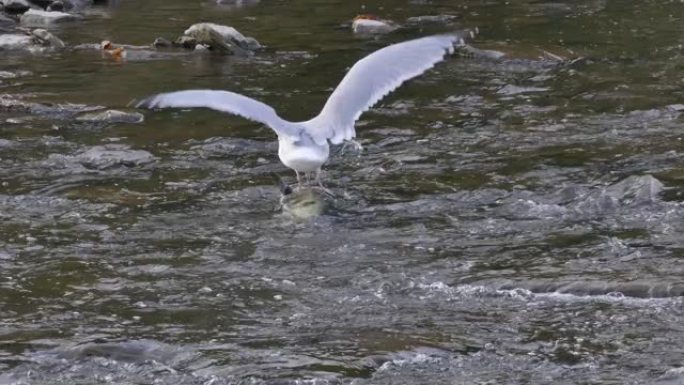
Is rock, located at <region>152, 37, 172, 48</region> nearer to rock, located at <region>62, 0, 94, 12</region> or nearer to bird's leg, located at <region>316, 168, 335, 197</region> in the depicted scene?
rock, located at <region>62, 0, 94, 12</region>

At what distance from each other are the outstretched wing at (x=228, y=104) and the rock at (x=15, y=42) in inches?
266

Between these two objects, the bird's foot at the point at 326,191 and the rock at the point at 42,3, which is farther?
the rock at the point at 42,3

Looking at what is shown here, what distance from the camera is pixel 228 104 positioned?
7898 mm

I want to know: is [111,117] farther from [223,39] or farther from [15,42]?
[15,42]

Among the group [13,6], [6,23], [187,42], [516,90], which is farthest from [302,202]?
[13,6]

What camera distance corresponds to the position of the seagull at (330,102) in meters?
7.77

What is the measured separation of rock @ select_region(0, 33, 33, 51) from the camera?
14242 millimetres

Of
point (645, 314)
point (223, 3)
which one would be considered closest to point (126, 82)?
point (223, 3)

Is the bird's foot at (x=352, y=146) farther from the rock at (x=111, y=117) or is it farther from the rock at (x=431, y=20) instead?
the rock at (x=431, y=20)

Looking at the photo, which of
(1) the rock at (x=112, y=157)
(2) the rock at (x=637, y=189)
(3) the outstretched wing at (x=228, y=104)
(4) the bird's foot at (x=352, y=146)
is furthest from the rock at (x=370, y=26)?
(2) the rock at (x=637, y=189)

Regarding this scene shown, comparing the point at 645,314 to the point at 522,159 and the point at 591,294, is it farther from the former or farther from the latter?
the point at 522,159

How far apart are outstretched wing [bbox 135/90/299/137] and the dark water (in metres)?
0.62

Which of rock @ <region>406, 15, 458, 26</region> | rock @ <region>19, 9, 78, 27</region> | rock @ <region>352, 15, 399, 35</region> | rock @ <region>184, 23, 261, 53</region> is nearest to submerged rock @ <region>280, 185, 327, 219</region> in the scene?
rock @ <region>184, 23, 261, 53</region>

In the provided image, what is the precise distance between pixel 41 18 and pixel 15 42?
6.89 feet
